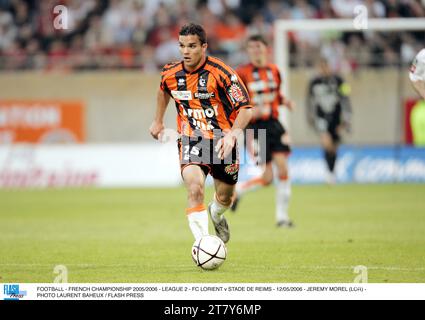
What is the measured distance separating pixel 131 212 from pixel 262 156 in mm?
3367

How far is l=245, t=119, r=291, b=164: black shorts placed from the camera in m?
12.8

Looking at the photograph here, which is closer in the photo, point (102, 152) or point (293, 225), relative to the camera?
point (293, 225)

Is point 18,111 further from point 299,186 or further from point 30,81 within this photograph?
point 299,186

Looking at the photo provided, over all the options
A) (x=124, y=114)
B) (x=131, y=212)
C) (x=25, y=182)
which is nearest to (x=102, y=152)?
(x=25, y=182)

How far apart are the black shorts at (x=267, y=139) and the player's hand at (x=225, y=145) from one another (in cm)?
440

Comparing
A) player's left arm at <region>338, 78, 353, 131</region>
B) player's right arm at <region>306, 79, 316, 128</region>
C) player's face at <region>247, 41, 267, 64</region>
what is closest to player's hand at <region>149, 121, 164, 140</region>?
player's face at <region>247, 41, 267, 64</region>

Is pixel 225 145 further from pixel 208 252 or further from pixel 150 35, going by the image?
pixel 150 35

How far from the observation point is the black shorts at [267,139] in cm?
1283

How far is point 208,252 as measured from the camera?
838 centimetres

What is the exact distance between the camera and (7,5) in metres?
23.9

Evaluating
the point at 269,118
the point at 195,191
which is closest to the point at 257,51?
the point at 269,118

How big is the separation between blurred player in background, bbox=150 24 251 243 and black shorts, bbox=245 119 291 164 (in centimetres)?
369

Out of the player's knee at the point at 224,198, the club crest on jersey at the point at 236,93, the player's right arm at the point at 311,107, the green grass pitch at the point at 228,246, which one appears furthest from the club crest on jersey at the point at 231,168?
the player's right arm at the point at 311,107
